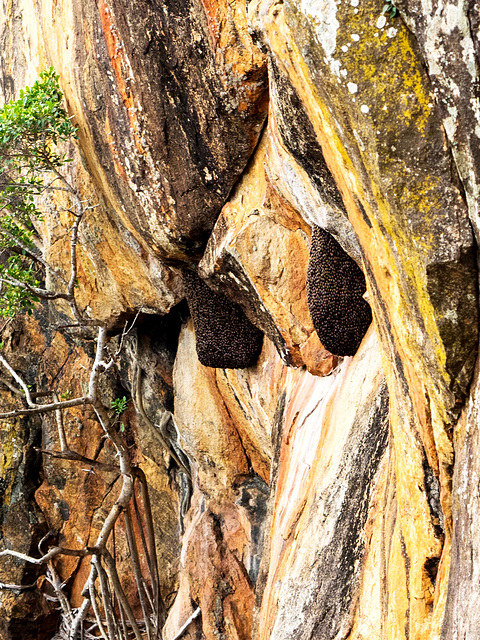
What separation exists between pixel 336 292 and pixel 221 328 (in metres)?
2.79

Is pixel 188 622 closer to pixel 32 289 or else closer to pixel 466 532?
pixel 32 289

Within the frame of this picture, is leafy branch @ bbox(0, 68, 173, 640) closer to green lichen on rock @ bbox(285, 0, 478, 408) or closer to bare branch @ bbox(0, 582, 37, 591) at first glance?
bare branch @ bbox(0, 582, 37, 591)

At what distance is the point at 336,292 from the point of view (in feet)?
16.2

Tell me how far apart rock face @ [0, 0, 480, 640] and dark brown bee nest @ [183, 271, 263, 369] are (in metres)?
0.03

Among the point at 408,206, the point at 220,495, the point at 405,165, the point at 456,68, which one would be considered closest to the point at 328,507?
the point at 408,206

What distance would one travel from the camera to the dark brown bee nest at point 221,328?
7383 mm

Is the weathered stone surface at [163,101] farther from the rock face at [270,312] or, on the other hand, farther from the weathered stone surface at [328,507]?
the weathered stone surface at [328,507]

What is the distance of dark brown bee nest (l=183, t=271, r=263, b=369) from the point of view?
24.2ft

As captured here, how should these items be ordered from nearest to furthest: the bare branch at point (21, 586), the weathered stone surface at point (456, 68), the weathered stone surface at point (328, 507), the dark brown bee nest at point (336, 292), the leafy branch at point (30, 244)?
the weathered stone surface at point (456, 68) < the weathered stone surface at point (328, 507) < the dark brown bee nest at point (336, 292) < the leafy branch at point (30, 244) < the bare branch at point (21, 586)

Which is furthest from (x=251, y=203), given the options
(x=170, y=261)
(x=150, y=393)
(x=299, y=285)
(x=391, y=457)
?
(x=150, y=393)

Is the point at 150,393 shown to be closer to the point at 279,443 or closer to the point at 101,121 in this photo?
the point at 279,443

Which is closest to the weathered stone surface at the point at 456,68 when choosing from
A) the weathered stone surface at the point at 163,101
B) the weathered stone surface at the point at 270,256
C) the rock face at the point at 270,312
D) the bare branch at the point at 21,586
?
the rock face at the point at 270,312

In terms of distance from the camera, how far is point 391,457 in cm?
379

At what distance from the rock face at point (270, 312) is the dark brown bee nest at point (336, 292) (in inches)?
0.7
